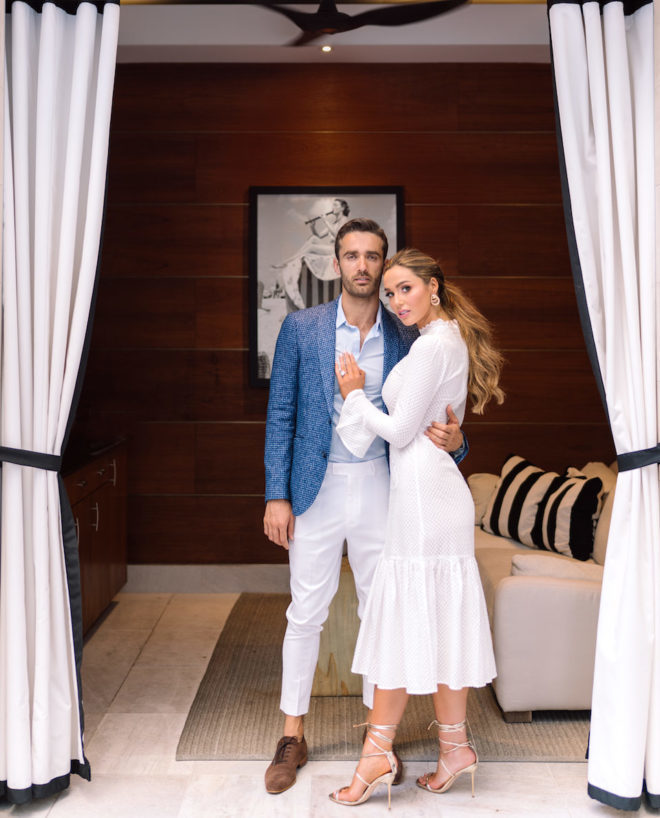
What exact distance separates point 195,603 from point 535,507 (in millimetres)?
1923

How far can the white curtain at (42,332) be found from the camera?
8.08 ft

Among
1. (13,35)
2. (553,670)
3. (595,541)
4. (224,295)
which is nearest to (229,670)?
(553,670)

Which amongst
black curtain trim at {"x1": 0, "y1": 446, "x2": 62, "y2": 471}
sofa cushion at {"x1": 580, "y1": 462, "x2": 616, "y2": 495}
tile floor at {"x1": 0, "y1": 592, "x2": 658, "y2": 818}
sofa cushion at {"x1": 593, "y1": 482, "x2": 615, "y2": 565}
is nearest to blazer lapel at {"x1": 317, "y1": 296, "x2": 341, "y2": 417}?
black curtain trim at {"x1": 0, "y1": 446, "x2": 62, "y2": 471}

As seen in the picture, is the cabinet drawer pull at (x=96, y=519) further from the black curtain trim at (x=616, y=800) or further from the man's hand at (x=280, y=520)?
the black curtain trim at (x=616, y=800)

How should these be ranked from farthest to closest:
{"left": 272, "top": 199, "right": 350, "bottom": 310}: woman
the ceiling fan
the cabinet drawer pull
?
1. {"left": 272, "top": 199, "right": 350, "bottom": 310}: woman
2. the cabinet drawer pull
3. the ceiling fan

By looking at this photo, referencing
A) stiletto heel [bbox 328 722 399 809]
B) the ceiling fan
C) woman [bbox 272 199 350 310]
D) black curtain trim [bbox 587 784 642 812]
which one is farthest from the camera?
woman [bbox 272 199 350 310]

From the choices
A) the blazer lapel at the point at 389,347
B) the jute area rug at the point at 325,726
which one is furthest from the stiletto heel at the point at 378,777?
the blazer lapel at the point at 389,347

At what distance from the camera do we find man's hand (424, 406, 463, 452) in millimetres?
2543

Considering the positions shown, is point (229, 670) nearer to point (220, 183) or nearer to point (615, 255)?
point (615, 255)

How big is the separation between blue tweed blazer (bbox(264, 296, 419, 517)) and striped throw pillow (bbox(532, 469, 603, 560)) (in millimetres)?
1424

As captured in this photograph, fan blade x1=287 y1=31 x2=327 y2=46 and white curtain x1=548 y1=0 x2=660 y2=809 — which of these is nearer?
white curtain x1=548 y1=0 x2=660 y2=809

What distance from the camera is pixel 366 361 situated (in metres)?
2.79

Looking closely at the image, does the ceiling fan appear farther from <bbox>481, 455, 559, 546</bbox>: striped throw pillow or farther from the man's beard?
<bbox>481, 455, 559, 546</bbox>: striped throw pillow

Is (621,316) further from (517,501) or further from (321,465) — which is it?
(517,501)
